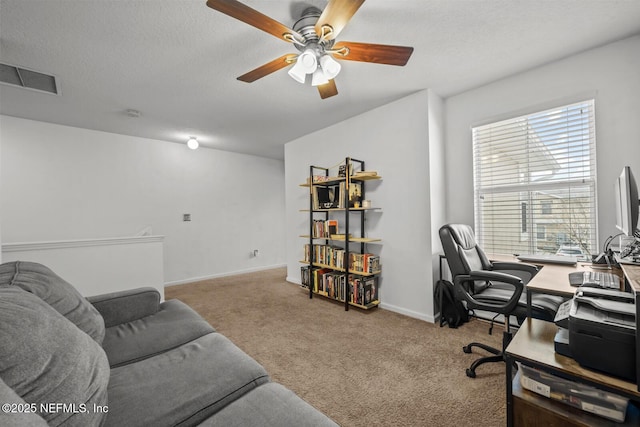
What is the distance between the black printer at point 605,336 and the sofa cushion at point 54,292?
2.13m

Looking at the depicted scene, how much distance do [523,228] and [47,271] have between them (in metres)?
3.68

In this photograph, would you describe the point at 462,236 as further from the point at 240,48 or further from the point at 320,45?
the point at 240,48

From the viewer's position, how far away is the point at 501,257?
2.53 m

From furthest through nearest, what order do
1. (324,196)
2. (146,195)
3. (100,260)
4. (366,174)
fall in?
(146,195)
(324,196)
(366,174)
(100,260)

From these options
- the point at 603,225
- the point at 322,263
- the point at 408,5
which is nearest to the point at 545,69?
the point at 603,225

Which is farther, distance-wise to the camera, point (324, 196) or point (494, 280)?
point (324, 196)

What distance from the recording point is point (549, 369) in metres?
1.04

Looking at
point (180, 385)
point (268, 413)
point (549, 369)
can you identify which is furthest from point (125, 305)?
point (549, 369)

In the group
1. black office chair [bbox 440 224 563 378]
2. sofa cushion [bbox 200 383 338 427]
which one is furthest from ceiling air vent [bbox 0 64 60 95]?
black office chair [bbox 440 224 563 378]

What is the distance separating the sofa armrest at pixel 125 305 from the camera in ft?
5.49

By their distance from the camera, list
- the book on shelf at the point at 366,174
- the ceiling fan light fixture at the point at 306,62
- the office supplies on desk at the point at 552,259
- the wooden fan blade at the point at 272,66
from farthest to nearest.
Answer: the book on shelf at the point at 366,174
the office supplies on desk at the point at 552,259
the wooden fan blade at the point at 272,66
the ceiling fan light fixture at the point at 306,62

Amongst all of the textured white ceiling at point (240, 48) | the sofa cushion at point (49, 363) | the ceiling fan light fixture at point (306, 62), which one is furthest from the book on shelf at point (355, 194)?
the sofa cushion at point (49, 363)

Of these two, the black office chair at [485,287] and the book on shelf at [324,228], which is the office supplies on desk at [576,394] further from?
the book on shelf at [324,228]

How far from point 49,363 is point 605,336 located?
1.82 metres
